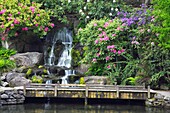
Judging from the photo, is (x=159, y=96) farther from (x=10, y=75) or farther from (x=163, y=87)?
(x=10, y=75)

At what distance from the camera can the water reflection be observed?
17.3 m

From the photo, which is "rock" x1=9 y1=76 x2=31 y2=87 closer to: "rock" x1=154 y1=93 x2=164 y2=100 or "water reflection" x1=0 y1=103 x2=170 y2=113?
"water reflection" x1=0 y1=103 x2=170 y2=113

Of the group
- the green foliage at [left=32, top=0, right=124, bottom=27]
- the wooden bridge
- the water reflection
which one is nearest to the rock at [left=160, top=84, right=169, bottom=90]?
the wooden bridge

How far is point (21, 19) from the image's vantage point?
2428cm

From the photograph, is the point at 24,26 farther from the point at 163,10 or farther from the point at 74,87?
the point at 163,10

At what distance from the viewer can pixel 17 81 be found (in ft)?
67.5

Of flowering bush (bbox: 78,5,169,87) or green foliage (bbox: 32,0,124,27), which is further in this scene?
green foliage (bbox: 32,0,124,27)

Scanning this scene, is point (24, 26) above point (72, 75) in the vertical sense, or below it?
above

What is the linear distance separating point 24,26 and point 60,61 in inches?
134

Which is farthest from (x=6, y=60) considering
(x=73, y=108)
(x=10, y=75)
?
(x=73, y=108)

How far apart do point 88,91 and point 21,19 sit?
8.02 meters

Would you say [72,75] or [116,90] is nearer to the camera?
[116,90]

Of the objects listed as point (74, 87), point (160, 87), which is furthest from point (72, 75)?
point (160, 87)

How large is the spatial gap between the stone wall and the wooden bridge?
1.08 ft
